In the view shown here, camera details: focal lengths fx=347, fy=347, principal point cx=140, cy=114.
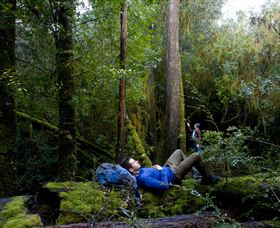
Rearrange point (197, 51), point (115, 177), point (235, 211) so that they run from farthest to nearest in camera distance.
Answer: point (197, 51) < point (115, 177) < point (235, 211)

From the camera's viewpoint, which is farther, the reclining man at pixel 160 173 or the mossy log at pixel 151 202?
the reclining man at pixel 160 173

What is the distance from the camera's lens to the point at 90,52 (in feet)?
28.9

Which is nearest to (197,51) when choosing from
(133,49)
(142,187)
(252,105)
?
(252,105)

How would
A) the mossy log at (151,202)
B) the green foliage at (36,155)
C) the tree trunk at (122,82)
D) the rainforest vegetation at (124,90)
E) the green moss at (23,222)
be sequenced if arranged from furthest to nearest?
the green foliage at (36,155) → the tree trunk at (122,82) → the rainforest vegetation at (124,90) → the mossy log at (151,202) → the green moss at (23,222)

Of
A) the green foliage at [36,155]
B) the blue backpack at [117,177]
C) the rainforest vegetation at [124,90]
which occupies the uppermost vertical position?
the rainforest vegetation at [124,90]

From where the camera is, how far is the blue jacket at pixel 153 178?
5305 millimetres

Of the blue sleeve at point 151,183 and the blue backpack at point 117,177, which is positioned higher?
the blue backpack at point 117,177

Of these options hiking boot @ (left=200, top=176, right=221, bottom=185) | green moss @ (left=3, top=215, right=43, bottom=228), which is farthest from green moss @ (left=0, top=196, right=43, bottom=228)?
hiking boot @ (left=200, top=176, right=221, bottom=185)

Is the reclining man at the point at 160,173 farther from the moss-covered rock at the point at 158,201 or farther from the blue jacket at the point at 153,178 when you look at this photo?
the moss-covered rock at the point at 158,201

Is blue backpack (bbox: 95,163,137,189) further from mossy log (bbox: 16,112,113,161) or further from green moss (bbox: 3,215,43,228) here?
mossy log (bbox: 16,112,113,161)

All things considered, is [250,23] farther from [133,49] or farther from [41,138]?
[41,138]

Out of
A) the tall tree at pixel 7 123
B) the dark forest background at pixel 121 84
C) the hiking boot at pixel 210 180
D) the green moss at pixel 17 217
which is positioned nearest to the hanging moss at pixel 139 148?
the dark forest background at pixel 121 84

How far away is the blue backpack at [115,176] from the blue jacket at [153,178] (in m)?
0.26

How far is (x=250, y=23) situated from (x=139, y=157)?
6782 millimetres
